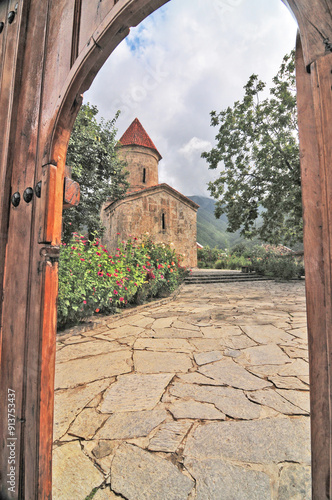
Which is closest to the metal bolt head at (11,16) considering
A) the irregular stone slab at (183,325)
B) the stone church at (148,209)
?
the irregular stone slab at (183,325)

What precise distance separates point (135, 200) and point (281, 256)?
919 cm

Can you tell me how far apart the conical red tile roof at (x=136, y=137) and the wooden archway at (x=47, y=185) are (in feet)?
58.2

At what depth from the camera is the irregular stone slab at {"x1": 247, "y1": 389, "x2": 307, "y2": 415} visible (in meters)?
1.71

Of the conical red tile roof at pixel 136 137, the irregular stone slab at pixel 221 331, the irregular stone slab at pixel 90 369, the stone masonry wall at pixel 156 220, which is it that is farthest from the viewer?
the conical red tile roof at pixel 136 137

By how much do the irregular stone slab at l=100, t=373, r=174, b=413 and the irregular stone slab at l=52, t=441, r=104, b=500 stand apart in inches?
15.7

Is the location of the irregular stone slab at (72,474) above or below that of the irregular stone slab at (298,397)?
below

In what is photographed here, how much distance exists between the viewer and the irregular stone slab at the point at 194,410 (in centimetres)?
166

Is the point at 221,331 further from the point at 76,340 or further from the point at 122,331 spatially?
the point at 76,340

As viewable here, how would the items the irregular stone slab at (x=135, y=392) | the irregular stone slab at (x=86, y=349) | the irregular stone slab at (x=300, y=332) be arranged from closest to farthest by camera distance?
1. the irregular stone slab at (x=135, y=392)
2. the irregular stone slab at (x=86, y=349)
3. the irregular stone slab at (x=300, y=332)

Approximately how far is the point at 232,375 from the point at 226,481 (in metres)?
1.15

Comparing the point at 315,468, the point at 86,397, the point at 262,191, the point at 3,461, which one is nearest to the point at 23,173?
Answer: the point at 3,461

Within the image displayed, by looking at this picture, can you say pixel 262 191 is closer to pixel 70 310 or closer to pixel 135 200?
pixel 135 200

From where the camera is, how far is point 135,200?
47.0 ft

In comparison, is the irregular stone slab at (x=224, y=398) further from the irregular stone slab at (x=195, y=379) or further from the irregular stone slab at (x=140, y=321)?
the irregular stone slab at (x=140, y=321)
